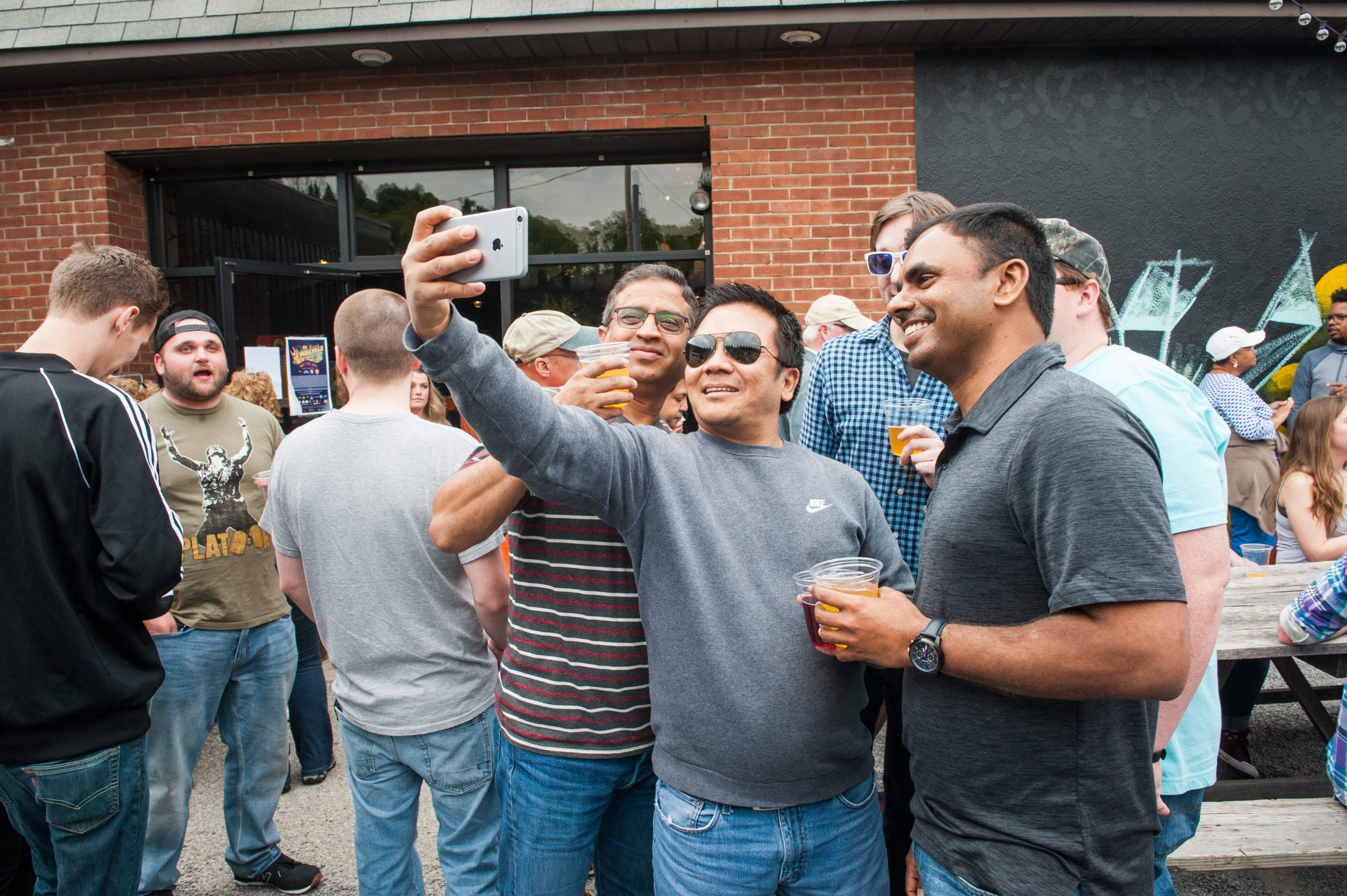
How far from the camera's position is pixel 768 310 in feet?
6.29

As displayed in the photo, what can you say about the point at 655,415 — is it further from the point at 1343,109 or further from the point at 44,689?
the point at 1343,109

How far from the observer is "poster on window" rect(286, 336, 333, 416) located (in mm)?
6113

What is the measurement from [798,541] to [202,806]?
3612 millimetres

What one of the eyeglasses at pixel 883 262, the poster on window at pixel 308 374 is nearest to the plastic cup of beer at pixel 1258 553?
the eyeglasses at pixel 883 262

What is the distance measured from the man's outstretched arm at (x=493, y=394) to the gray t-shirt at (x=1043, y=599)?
0.66 m

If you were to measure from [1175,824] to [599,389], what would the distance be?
1.72 meters

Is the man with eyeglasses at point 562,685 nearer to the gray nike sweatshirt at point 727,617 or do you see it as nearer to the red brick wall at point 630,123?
the gray nike sweatshirt at point 727,617

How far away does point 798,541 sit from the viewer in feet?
5.52

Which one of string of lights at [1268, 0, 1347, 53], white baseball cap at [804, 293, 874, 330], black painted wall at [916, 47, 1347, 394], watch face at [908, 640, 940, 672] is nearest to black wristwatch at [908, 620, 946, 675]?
watch face at [908, 640, 940, 672]

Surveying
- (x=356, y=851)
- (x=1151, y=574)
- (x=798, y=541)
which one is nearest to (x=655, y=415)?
(x=798, y=541)

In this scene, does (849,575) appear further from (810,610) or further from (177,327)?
(177,327)

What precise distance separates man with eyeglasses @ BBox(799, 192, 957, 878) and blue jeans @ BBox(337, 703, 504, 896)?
3.88ft

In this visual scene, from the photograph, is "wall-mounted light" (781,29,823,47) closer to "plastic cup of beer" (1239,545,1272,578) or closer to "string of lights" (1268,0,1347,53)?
"string of lights" (1268,0,1347,53)

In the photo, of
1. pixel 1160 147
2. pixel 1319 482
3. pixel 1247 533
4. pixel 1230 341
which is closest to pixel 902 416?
pixel 1319 482
